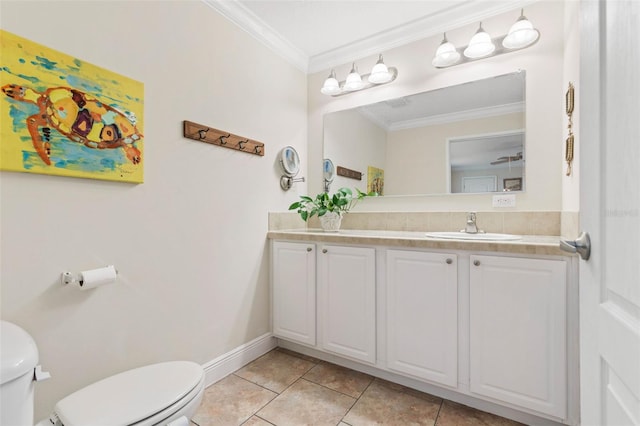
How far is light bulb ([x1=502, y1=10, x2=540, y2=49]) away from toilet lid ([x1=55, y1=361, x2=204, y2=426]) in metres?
2.47

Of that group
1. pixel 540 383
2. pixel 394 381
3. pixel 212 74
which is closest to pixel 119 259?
pixel 212 74

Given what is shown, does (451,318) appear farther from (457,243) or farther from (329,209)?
(329,209)

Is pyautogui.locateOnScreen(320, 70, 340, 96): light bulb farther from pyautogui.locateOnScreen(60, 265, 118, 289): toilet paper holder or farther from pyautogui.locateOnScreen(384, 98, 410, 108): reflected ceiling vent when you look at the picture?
pyautogui.locateOnScreen(60, 265, 118, 289): toilet paper holder

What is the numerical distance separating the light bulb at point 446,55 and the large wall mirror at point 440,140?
18cm

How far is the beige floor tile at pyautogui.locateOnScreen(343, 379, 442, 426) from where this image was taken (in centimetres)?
151

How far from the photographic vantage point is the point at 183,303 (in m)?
1.71

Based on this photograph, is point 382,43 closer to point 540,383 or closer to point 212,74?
point 212,74

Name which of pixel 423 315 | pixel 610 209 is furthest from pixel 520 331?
pixel 610 209

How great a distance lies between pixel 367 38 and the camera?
2.35 metres

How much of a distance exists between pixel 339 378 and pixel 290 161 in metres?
1.66

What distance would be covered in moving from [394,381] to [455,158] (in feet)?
5.13

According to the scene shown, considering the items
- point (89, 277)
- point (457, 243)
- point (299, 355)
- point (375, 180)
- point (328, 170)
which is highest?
point (328, 170)

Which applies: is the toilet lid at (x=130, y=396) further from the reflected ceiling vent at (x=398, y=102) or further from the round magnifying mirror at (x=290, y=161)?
the reflected ceiling vent at (x=398, y=102)

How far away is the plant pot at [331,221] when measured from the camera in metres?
2.27
